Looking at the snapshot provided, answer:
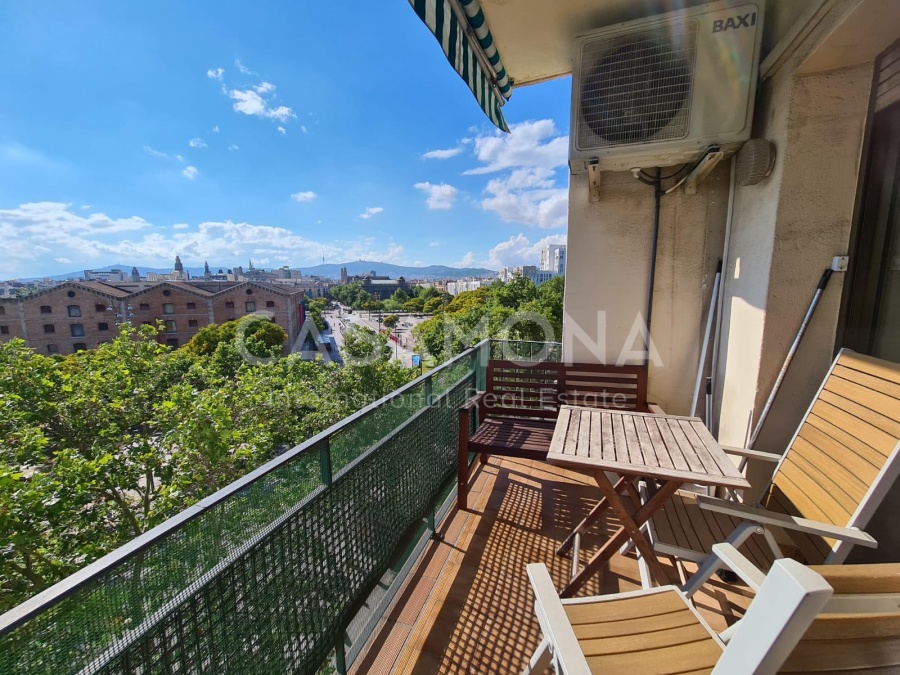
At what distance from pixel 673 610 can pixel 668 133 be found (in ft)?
7.66

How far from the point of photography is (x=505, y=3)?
2232 mm

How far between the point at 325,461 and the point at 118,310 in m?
46.0

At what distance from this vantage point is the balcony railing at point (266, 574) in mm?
696

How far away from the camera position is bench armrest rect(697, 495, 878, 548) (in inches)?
49.4

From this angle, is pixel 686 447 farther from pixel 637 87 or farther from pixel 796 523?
pixel 637 87

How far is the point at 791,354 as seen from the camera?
6.31ft

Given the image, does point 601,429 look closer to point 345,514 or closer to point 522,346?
point 345,514

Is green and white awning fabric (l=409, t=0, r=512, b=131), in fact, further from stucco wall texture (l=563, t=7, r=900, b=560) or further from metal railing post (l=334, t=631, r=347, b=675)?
metal railing post (l=334, t=631, r=347, b=675)

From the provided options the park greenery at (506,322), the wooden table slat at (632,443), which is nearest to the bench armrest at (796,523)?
the wooden table slat at (632,443)

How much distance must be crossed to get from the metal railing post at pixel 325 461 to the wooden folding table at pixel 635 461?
0.90 meters

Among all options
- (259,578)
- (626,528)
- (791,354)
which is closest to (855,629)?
(626,528)

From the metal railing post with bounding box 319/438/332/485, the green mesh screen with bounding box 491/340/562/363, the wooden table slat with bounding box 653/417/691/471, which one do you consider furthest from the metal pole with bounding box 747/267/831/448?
the metal railing post with bounding box 319/438/332/485

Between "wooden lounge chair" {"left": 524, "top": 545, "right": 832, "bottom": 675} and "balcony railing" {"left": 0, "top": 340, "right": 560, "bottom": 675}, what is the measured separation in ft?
2.38

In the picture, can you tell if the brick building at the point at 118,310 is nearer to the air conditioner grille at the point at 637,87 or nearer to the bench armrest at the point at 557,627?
the air conditioner grille at the point at 637,87
